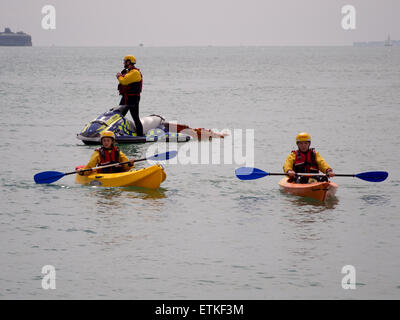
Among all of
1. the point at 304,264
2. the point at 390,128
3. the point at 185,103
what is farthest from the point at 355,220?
the point at 185,103

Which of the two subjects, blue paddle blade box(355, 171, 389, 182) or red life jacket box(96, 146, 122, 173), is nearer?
blue paddle blade box(355, 171, 389, 182)

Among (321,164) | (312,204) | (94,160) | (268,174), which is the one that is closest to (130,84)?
(94,160)

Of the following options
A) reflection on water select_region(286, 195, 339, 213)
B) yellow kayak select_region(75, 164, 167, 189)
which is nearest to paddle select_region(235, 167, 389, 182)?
reflection on water select_region(286, 195, 339, 213)

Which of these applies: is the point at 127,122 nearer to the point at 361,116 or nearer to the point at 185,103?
the point at 361,116

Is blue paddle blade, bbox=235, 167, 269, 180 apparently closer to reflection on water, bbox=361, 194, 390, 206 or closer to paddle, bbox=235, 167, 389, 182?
paddle, bbox=235, 167, 389, 182

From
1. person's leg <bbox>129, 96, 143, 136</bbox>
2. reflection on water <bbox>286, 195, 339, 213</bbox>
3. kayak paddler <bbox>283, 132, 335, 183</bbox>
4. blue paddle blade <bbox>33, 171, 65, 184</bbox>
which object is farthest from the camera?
person's leg <bbox>129, 96, 143, 136</bbox>

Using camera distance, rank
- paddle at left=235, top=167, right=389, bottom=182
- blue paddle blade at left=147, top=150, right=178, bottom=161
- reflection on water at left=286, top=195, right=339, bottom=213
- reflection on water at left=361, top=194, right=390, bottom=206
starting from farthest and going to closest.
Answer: blue paddle blade at left=147, top=150, right=178, bottom=161 → paddle at left=235, top=167, right=389, bottom=182 → reflection on water at left=361, top=194, right=390, bottom=206 → reflection on water at left=286, top=195, right=339, bottom=213

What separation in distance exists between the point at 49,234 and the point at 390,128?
18.9 meters

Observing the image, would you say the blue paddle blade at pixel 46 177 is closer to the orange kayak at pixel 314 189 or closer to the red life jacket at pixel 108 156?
the red life jacket at pixel 108 156

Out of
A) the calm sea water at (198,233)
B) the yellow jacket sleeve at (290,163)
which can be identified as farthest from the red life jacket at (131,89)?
the yellow jacket sleeve at (290,163)

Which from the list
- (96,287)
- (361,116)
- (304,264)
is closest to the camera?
(96,287)

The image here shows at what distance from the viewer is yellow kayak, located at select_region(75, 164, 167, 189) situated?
15688mm

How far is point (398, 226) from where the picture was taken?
13.5 metres

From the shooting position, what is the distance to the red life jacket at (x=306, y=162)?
1474cm
